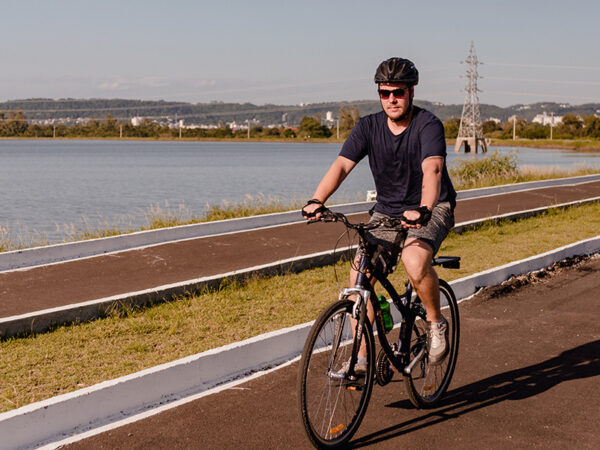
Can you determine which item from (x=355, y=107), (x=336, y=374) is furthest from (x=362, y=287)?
(x=355, y=107)

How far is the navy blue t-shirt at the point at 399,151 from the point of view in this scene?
444 cm

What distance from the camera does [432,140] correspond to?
4.40 metres

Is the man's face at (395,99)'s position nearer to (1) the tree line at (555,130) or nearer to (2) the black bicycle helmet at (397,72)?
(2) the black bicycle helmet at (397,72)

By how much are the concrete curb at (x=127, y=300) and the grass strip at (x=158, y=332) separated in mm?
128

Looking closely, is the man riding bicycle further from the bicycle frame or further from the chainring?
the chainring

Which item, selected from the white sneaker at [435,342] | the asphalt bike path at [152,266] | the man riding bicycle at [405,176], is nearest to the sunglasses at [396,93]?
the man riding bicycle at [405,176]

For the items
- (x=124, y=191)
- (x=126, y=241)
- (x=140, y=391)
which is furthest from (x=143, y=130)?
(x=140, y=391)

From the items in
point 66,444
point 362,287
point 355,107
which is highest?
point 355,107

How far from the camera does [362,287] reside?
4.17 metres

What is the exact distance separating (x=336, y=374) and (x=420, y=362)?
34.4 inches

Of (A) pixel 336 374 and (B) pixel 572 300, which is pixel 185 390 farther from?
(B) pixel 572 300

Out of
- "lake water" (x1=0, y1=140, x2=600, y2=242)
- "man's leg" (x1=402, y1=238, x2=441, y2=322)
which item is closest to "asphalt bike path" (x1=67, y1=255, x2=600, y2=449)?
"man's leg" (x1=402, y1=238, x2=441, y2=322)

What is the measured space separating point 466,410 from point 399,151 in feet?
6.23

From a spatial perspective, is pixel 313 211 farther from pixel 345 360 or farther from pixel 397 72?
pixel 397 72
